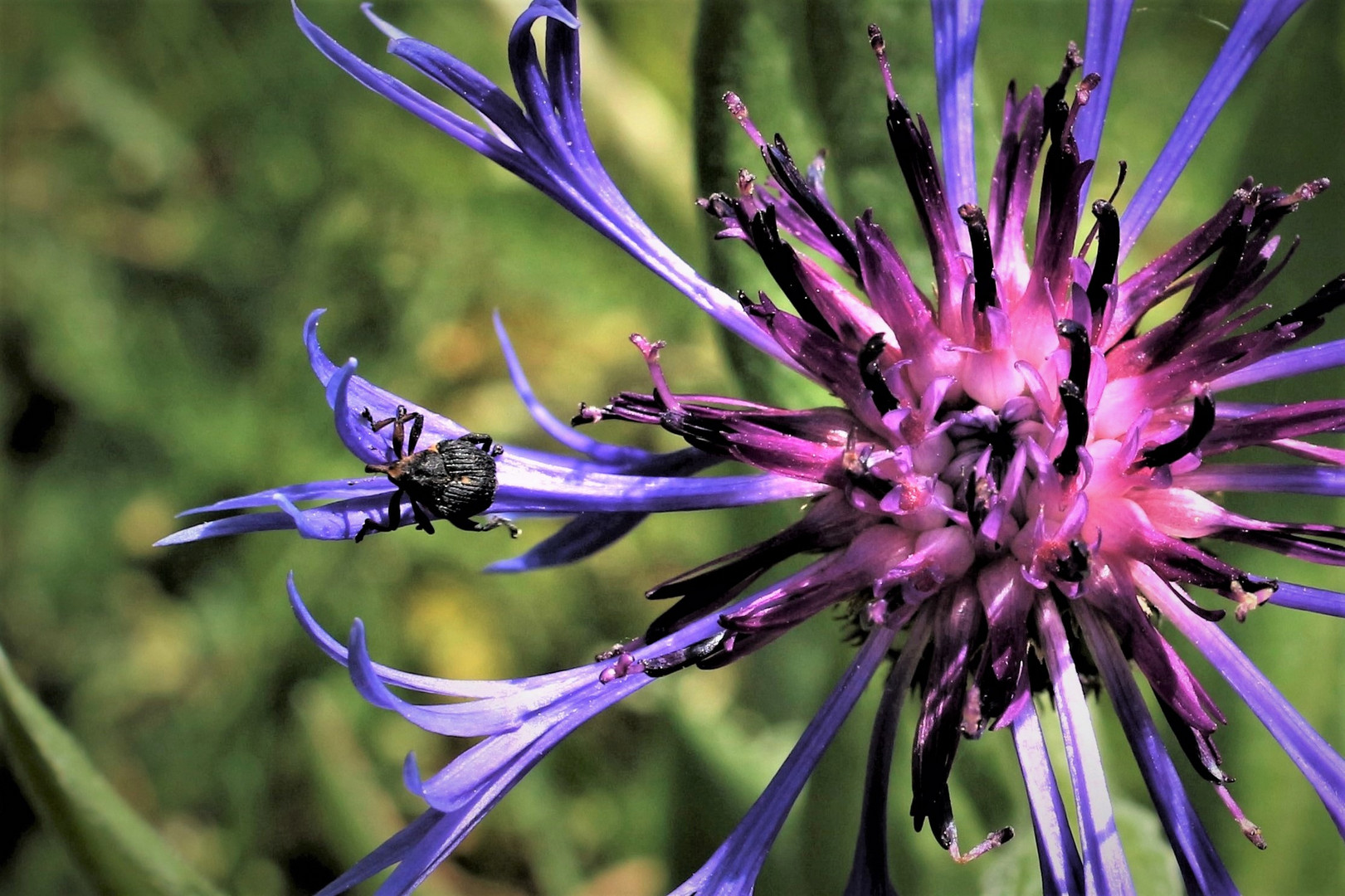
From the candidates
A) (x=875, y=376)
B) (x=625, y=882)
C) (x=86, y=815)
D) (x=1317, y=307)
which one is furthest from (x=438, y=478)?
(x=625, y=882)

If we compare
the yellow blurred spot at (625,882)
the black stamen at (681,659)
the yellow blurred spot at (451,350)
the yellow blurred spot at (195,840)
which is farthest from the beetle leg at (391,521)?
the yellow blurred spot at (195,840)

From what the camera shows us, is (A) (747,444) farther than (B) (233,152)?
No

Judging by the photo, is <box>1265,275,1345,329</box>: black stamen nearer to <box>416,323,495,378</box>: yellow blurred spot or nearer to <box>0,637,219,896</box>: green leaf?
<box>0,637,219,896</box>: green leaf

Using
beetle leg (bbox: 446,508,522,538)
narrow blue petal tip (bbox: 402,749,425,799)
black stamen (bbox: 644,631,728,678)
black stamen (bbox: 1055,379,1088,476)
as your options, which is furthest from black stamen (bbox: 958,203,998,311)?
narrow blue petal tip (bbox: 402,749,425,799)

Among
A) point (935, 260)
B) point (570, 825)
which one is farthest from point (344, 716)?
point (935, 260)

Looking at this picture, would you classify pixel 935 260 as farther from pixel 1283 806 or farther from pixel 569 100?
pixel 1283 806

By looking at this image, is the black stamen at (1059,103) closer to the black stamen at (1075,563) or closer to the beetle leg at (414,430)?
the black stamen at (1075,563)

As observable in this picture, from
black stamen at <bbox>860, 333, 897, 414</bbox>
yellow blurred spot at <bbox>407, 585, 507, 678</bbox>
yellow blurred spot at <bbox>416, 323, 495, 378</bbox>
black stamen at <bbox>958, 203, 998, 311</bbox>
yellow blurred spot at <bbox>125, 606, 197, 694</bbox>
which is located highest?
black stamen at <bbox>958, 203, 998, 311</bbox>
